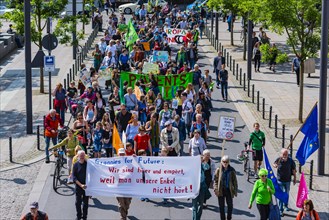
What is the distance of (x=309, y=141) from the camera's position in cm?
1923

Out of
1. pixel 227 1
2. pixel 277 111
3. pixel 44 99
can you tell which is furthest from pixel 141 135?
pixel 227 1

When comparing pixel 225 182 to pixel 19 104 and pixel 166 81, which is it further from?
pixel 19 104

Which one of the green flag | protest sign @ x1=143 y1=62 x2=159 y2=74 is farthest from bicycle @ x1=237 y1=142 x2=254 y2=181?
the green flag

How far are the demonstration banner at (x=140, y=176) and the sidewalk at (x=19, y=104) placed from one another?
6.12 meters

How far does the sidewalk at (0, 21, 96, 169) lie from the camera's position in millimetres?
23578

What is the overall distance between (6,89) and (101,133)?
14.5 m

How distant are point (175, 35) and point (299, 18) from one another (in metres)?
13.2

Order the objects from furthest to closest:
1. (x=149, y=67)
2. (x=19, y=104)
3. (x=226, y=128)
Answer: (x=19, y=104) → (x=149, y=67) → (x=226, y=128)

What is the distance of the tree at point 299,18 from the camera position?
1030 inches

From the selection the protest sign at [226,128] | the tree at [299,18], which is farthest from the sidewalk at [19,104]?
the tree at [299,18]

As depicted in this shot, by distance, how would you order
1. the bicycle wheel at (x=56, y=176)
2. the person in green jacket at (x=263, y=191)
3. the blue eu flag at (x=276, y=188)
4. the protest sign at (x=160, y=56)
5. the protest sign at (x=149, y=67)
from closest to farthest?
the person in green jacket at (x=263, y=191), the blue eu flag at (x=276, y=188), the bicycle wheel at (x=56, y=176), the protest sign at (x=149, y=67), the protest sign at (x=160, y=56)

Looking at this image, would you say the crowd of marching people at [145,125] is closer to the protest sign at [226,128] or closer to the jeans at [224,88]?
the jeans at [224,88]

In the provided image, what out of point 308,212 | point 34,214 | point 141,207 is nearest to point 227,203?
point 308,212

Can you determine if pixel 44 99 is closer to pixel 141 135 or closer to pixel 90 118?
pixel 90 118
